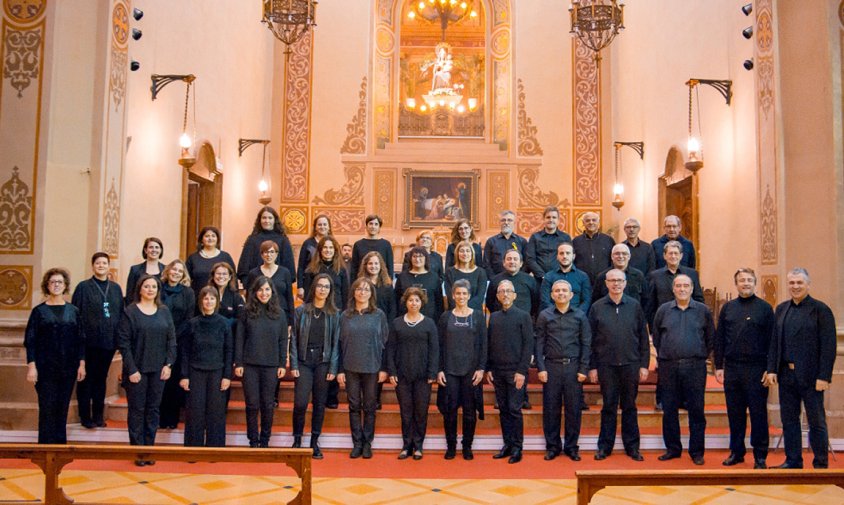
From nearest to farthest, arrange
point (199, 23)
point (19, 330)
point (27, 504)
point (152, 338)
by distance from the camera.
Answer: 1. point (27, 504)
2. point (152, 338)
3. point (19, 330)
4. point (199, 23)

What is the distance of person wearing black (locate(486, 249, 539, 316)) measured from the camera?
609cm

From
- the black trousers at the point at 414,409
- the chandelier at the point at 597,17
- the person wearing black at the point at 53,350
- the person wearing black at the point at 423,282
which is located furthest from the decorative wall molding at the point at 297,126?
the black trousers at the point at 414,409

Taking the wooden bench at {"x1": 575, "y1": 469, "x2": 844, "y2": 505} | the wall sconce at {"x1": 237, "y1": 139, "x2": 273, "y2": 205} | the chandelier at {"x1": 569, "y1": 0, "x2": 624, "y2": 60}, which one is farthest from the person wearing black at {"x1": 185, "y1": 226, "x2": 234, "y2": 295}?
the wall sconce at {"x1": 237, "y1": 139, "x2": 273, "y2": 205}

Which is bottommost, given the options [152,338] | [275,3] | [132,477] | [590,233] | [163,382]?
[132,477]

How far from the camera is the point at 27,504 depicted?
3.55m

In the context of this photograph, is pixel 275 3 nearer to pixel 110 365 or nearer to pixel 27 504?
pixel 110 365

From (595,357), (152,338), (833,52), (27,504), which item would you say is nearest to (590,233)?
(595,357)

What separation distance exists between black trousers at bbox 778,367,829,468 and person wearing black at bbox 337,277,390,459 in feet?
9.76

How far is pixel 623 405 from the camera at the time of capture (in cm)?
555

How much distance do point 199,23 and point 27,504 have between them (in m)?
6.79

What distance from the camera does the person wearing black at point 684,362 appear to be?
546 centimetres

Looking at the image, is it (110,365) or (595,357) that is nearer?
(595,357)

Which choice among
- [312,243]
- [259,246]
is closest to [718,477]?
[312,243]

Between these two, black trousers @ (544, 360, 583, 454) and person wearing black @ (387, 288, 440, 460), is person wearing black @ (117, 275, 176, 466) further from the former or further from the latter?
black trousers @ (544, 360, 583, 454)
